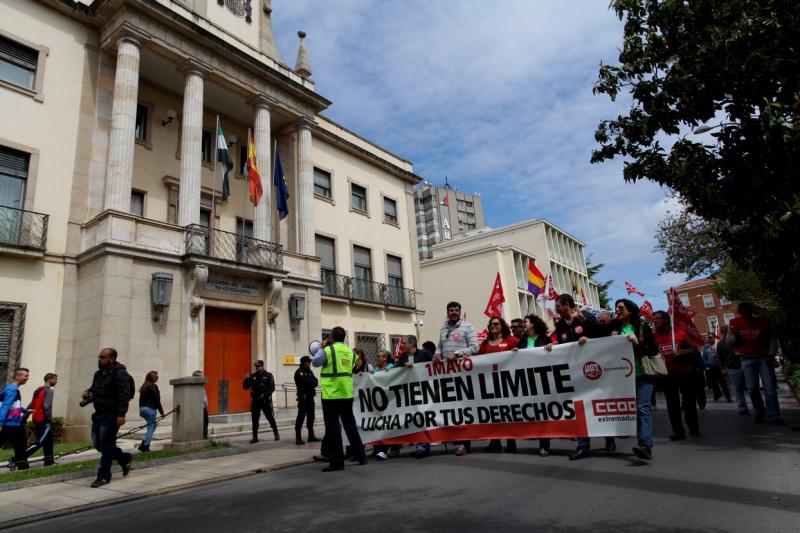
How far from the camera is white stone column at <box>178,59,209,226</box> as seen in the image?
626 inches

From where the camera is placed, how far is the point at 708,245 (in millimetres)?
21797

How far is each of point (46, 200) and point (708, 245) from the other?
78.1 ft

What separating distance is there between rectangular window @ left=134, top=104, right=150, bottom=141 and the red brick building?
2996 inches

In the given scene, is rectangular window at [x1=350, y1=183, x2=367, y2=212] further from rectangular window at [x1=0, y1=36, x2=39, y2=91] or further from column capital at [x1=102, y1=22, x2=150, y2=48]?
rectangular window at [x1=0, y1=36, x2=39, y2=91]

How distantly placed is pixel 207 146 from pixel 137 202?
12.6 feet

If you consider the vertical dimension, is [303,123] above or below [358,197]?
above

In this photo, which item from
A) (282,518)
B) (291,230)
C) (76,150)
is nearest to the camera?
(282,518)

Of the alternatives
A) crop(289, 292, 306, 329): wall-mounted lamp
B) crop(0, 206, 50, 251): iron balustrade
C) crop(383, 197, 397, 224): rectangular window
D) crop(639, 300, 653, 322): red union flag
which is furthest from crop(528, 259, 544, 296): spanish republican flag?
crop(0, 206, 50, 251): iron balustrade

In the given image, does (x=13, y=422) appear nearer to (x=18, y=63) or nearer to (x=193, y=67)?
(x=18, y=63)

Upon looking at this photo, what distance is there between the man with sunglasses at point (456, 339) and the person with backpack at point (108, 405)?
461 cm

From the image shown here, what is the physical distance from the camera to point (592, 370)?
700cm

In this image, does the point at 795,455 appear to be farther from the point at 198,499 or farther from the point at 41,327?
the point at 41,327

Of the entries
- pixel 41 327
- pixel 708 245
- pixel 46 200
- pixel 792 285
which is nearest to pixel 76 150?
pixel 46 200

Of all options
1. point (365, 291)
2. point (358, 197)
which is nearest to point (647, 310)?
point (365, 291)
